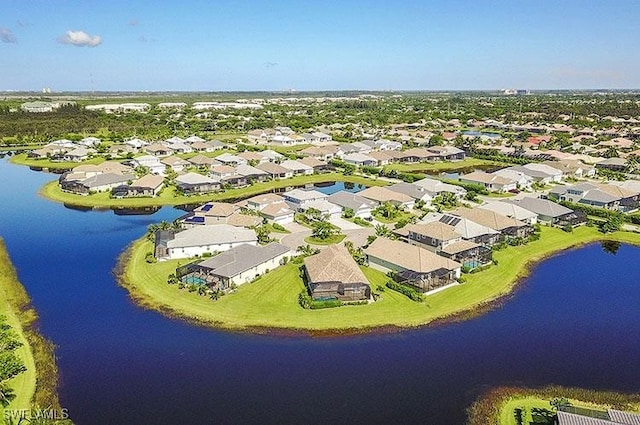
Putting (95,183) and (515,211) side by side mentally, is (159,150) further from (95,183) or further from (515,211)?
(515,211)

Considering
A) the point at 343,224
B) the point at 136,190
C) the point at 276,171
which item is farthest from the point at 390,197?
the point at 136,190

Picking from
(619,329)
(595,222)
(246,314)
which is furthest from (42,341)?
(595,222)

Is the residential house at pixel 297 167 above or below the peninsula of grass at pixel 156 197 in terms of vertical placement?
above

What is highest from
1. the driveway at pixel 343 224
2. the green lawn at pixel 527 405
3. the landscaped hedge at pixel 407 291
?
the driveway at pixel 343 224

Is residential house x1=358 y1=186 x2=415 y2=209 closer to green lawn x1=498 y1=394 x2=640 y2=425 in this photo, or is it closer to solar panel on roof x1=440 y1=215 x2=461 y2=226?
solar panel on roof x1=440 y1=215 x2=461 y2=226

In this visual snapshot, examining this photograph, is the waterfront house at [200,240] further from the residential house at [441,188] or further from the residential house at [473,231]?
the residential house at [441,188]

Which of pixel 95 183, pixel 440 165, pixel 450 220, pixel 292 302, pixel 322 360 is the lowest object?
pixel 322 360

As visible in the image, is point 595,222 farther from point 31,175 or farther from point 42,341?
point 31,175

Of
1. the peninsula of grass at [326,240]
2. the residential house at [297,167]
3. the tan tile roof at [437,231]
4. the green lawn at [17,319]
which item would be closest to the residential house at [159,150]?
the residential house at [297,167]
